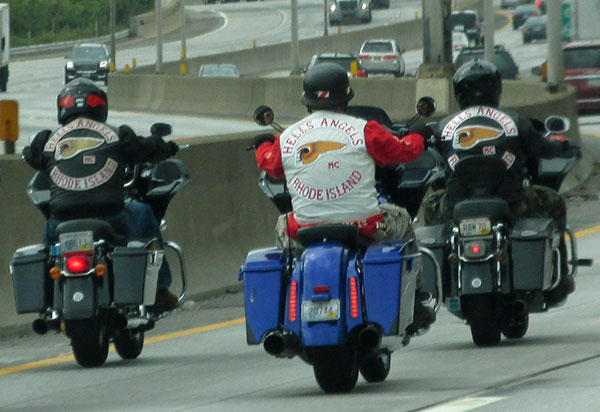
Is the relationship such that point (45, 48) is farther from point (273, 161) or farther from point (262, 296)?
point (262, 296)

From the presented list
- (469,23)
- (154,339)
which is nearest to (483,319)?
(154,339)

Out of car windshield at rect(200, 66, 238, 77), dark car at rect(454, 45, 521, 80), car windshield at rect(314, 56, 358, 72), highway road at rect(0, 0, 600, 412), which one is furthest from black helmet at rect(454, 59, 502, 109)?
car windshield at rect(200, 66, 238, 77)

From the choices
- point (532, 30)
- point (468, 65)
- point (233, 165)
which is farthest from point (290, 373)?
point (532, 30)

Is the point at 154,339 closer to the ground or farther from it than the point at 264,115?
closer to the ground

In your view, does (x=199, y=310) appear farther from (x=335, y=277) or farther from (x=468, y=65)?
(x=335, y=277)

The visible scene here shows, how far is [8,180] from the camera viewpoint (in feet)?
41.2

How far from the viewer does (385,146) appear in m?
8.71

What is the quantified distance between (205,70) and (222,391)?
5213cm

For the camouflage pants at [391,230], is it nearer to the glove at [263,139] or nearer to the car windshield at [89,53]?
the glove at [263,139]

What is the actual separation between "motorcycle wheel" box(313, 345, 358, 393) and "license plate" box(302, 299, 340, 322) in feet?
0.45

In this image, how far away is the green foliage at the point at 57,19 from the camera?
373 feet

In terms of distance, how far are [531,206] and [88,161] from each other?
2.70m

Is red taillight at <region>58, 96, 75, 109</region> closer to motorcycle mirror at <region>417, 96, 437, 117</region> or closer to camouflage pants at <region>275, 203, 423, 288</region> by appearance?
camouflage pants at <region>275, 203, 423, 288</region>

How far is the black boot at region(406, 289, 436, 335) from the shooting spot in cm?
893
